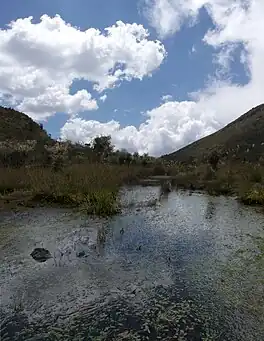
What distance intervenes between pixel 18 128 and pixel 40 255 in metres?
54.1

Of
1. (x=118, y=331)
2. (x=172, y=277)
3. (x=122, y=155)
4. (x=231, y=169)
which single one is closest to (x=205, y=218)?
(x=172, y=277)

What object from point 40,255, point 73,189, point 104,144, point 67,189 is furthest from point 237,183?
point 104,144

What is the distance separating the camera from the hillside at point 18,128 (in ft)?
184

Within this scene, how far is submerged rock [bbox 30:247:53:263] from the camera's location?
9.10 metres

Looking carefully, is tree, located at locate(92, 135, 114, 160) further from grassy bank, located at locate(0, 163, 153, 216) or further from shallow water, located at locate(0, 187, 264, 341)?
shallow water, located at locate(0, 187, 264, 341)

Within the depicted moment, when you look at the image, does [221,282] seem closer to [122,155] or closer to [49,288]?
[49,288]

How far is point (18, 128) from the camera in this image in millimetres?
60500

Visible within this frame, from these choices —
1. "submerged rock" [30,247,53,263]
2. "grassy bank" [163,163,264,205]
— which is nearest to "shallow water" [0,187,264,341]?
"submerged rock" [30,247,53,263]

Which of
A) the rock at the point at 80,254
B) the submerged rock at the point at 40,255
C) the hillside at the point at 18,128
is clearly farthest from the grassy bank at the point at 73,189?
the hillside at the point at 18,128

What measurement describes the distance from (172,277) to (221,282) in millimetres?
984

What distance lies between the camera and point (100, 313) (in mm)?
6305

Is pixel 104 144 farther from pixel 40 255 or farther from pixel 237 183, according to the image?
pixel 40 255

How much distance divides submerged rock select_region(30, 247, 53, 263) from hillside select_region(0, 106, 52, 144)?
45167 millimetres

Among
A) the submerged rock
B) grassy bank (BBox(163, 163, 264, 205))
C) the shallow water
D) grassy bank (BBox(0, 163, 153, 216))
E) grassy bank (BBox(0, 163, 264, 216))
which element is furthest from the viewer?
grassy bank (BBox(163, 163, 264, 205))
